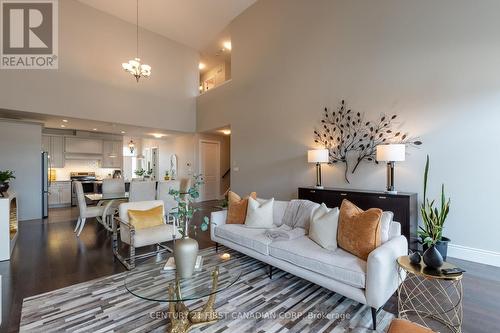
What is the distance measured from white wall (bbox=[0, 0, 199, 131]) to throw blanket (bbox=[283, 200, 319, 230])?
5.62m

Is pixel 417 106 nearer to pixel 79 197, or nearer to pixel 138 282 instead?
pixel 138 282

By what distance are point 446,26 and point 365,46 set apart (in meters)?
1.09

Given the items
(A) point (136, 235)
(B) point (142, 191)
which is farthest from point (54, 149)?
(A) point (136, 235)

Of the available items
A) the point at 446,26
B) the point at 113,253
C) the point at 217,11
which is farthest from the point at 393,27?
the point at 113,253

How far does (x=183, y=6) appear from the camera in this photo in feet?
19.6

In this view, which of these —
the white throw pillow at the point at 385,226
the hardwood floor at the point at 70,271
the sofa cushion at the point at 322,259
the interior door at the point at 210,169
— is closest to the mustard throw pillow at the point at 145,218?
the hardwood floor at the point at 70,271

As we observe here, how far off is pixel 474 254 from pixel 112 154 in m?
10.4

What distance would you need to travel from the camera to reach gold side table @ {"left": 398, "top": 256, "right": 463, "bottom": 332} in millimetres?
1758

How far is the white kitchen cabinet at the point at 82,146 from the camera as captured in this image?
8.06m

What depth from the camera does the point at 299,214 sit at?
314 cm

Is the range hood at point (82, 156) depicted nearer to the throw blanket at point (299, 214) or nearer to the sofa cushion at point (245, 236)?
the sofa cushion at point (245, 236)

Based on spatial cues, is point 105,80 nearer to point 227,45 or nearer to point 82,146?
point 82,146

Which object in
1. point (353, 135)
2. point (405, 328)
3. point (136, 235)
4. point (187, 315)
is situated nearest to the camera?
point (405, 328)

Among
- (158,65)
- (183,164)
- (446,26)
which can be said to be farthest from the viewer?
(183,164)
